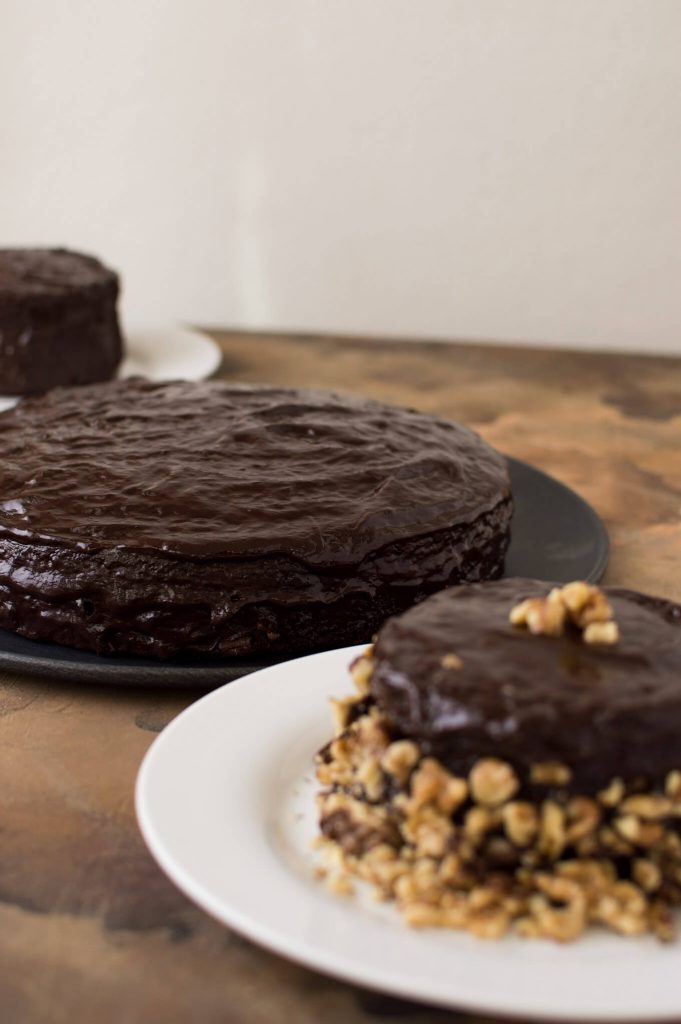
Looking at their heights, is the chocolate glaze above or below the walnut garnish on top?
below

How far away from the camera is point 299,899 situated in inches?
37.6

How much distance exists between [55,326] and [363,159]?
126 centimetres

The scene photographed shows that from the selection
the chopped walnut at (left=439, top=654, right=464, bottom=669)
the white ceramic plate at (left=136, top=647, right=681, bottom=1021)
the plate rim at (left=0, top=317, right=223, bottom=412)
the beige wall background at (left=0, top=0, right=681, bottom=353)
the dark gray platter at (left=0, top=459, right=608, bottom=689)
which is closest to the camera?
the white ceramic plate at (left=136, top=647, right=681, bottom=1021)

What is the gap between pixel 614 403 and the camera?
8.96 ft

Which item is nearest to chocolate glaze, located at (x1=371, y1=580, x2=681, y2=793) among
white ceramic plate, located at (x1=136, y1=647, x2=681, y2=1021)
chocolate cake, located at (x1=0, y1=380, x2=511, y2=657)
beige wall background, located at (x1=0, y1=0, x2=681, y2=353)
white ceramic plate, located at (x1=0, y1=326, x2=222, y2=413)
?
white ceramic plate, located at (x1=136, y1=647, x2=681, y2=1021)

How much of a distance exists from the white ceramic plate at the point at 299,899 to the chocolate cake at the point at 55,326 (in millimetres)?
1490

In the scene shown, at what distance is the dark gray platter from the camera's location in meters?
1.40

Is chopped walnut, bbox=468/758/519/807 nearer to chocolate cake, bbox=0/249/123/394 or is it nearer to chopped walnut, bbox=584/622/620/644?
chopped walnut, bbox=584/622/620/644

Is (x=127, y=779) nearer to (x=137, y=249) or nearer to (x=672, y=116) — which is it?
(x=672, y=116)

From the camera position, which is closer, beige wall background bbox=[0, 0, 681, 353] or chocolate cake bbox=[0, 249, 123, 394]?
chocolate cake bbox=[0, 249, 123, 394]

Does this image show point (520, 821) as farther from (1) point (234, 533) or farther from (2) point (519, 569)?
(2) point (519, 569)

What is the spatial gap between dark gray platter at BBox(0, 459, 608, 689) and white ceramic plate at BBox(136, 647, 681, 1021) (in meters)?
0.19

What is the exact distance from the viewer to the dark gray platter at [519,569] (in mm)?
1397

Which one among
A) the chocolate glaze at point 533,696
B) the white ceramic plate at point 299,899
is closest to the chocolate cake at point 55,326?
the white ceramic plate at point 299,899
